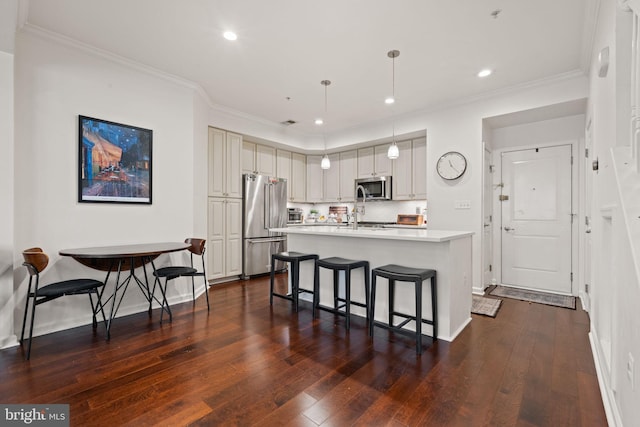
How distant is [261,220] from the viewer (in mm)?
5117

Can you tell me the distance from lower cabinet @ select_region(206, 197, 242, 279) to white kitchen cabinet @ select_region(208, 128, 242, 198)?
0.16 metres

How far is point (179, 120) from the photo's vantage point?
11.8ft

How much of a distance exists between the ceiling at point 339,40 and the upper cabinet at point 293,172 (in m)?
1.91

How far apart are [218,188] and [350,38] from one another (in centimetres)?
290

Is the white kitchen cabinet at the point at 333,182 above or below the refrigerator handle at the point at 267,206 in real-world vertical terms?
above

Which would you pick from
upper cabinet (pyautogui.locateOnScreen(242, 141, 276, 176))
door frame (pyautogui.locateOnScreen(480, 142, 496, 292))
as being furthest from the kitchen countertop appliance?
door frame (pyautogui.locateOnScreen(480, 142, 496, 292))

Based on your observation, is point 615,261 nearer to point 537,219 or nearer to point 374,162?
point 537,219

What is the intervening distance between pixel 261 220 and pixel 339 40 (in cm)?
317

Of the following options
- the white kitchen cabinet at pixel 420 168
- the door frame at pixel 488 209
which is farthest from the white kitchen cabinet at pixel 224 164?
the door frame at pixel 488 209

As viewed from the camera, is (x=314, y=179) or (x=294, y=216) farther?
(x=314, y=179)

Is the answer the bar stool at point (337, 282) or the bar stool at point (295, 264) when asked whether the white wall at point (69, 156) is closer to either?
the bar stool at point (295, 264)

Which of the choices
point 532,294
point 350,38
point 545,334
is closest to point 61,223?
point 350,38

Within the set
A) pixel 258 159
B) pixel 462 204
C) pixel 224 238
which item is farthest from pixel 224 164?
pixel 462 204

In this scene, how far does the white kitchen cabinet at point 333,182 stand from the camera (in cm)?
611
